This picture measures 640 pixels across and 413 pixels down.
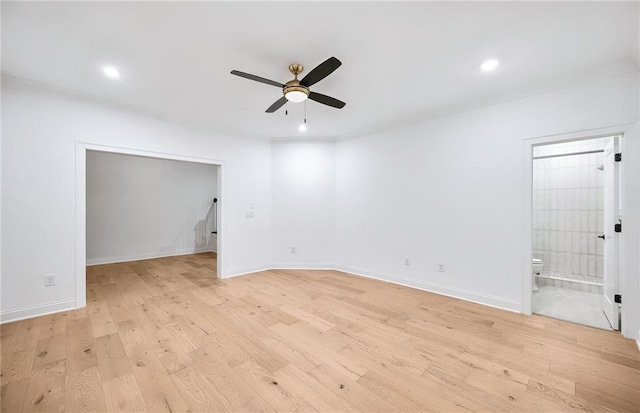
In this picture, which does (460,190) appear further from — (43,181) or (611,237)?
(43,181)

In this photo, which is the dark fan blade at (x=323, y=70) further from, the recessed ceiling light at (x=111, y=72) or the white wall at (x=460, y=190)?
the white wall at (x=460, y=190)

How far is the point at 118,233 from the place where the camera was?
5836 millimetres

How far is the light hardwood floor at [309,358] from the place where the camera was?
161 centimetres

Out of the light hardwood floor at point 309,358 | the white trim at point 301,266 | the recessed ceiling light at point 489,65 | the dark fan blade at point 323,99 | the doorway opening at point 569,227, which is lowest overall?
the light hardwood floor at point 309,358

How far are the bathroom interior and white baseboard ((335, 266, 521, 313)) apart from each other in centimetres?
99

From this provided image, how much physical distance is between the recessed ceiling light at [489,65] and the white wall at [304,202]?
294cm

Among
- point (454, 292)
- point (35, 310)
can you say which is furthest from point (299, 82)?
point (35, 310)

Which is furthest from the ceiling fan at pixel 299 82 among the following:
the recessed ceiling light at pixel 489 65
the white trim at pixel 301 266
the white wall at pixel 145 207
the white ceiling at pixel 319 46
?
the white wall at pixel 145 207

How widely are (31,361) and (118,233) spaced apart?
4.56 m

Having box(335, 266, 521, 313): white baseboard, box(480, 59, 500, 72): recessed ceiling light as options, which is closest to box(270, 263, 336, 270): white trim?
box(335, 266, 521, 313): white baseboard

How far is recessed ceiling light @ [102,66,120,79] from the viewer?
2.54m

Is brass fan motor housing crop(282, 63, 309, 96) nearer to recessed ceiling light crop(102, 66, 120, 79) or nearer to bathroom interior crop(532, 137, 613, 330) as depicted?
recessed ceiling light crop(102, 66, 120, 79)

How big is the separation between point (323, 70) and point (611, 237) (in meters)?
3.47

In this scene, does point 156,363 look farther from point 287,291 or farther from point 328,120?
point 328,120
